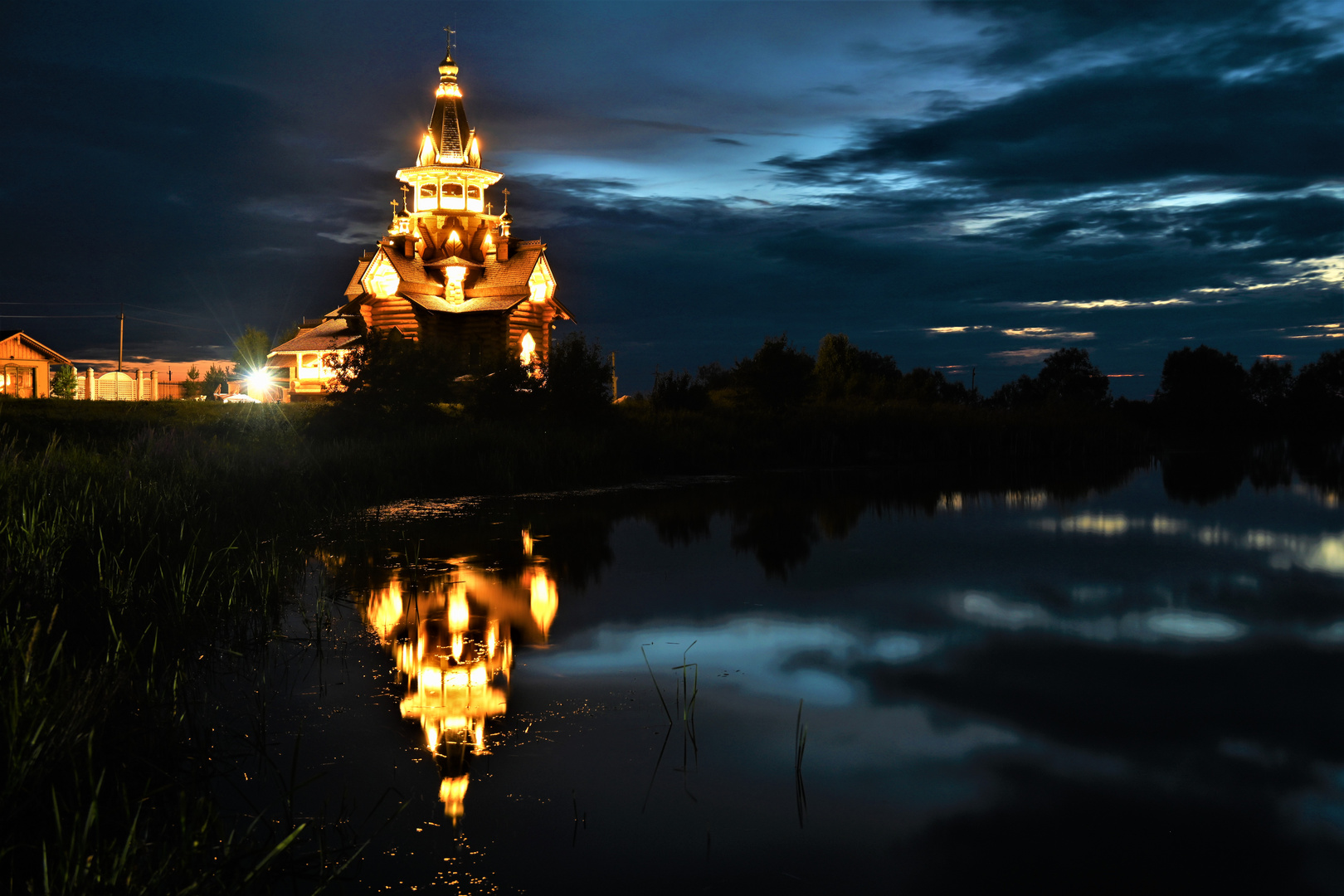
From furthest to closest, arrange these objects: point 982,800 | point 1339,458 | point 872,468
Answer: point 1339,458
point 872,468
point 982,800

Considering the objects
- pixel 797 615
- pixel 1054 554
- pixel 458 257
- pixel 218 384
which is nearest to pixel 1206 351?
pixel 458 257

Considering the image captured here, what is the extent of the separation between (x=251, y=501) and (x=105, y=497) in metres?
3.52

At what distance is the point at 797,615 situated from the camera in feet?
29.5

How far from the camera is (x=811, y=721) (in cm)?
589

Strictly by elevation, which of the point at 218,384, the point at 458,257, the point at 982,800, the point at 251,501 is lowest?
the point at 982,800

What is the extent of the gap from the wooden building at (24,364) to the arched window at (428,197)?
809 inches

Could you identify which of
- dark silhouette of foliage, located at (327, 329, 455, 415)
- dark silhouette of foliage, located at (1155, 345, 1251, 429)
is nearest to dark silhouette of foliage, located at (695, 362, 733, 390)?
dark silhouette of foliage, located at (327, 329, 455, 415)

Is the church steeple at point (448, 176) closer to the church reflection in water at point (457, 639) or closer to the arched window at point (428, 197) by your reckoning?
the arched window at point (428, 197)

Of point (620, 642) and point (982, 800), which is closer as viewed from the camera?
point (982, 800)

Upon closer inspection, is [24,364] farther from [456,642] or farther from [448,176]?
[456,642]

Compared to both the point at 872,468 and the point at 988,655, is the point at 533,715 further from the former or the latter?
the point at 872,468

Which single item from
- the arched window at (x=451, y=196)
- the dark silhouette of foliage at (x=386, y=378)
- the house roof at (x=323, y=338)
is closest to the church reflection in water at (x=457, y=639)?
the dark silhouette of foliage at (x=386, y=378)

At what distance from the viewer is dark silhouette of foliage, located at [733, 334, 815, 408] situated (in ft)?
128

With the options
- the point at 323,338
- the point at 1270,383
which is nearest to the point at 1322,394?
the point at 1270,383
